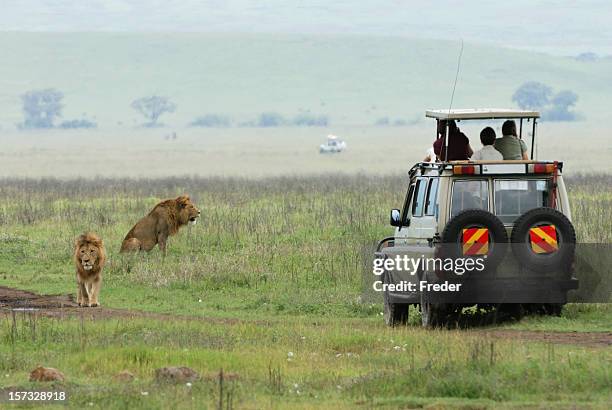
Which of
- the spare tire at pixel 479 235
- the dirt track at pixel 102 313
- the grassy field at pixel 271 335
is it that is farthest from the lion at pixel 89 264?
the spare tire at pixel 479 235

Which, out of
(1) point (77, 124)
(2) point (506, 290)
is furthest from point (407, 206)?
(1) point (77, 124)

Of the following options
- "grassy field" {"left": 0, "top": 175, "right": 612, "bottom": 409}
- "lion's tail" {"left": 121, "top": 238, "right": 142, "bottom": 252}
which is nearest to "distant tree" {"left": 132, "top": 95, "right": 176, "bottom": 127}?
"grassy field" {"left": 0, "top": 175, "right": 612, "bottom": 409}

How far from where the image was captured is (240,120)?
14800 centimetres

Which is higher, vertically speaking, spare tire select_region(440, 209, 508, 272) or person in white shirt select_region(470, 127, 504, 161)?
person in white shirt select_region(470, 127, 504, 161)

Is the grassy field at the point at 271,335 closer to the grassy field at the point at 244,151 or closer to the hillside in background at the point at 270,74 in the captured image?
the grassy field at the point at 244,151

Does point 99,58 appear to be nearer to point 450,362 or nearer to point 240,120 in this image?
point 240,120

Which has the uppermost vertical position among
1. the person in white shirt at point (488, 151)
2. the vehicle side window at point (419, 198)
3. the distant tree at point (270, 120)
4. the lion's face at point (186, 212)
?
the distant tree at point (270, 120)

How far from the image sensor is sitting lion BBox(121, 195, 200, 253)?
72.8 feet

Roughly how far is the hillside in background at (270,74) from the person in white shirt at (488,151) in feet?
430

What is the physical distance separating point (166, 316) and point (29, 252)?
8.27m

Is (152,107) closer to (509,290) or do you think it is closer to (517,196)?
(517,196)

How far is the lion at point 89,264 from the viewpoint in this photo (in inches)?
639

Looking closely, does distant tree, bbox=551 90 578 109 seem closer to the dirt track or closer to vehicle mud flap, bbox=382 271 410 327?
the dirt track

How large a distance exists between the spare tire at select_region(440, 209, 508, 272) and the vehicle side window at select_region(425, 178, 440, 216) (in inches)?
26.4
